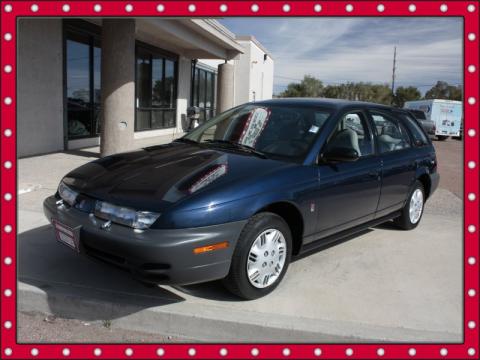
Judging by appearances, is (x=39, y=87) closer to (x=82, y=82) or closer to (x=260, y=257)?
(x=82, y=82)

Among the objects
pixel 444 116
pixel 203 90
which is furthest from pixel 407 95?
pixel 203 90

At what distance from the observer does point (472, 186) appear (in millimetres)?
3326

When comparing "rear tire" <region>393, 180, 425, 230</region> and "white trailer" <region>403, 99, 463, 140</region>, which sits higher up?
"white trailer" <region>403, 99, 463, 140</region>

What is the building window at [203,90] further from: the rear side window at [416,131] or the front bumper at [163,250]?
the front bumper at [163,250]

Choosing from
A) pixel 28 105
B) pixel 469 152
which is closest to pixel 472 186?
pixel 469 152

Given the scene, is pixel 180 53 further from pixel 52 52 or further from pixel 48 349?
pixel 48 349

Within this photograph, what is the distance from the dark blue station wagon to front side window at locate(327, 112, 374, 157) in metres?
0.01

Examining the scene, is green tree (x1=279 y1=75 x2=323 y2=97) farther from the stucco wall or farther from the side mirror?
the side mirror

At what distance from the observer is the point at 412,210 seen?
5.57 metres

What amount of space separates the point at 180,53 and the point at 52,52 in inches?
339

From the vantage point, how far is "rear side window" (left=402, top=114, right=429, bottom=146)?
5609 mm

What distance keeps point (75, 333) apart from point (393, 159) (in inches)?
142

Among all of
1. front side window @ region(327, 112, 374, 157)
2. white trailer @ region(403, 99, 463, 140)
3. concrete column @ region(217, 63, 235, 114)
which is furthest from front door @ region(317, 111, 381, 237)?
white trailer @ region(403, 99, 463, 140)

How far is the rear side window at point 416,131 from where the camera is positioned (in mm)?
5609
